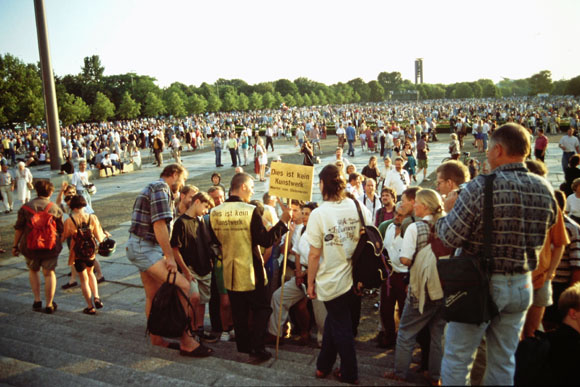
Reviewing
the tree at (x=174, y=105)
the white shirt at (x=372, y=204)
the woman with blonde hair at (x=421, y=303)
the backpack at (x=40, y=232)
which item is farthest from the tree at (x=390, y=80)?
the woman with blonde hair at (x=421, y=303)

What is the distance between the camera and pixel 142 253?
158 inches

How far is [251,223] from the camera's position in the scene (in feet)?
12.6

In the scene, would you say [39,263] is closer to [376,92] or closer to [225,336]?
[225,336]

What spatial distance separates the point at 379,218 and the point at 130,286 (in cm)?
402

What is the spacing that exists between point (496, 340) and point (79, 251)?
480cm

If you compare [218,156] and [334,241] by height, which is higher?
[334,241]

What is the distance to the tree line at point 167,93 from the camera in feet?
121

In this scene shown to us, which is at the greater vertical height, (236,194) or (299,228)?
(236,194)

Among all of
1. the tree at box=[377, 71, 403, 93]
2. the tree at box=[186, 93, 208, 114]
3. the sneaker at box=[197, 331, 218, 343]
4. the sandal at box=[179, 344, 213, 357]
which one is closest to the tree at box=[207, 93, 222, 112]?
the tree at box=[186, 93, 208, 114]

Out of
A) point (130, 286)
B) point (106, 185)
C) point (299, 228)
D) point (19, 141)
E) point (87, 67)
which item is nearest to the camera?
point (299, 228)

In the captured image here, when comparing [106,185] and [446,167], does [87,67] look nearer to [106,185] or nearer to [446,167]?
[106,185]

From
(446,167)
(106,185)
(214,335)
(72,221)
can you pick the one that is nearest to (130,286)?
(72,221)

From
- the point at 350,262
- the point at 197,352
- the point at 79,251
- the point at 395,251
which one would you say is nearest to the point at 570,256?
the point at 395,251

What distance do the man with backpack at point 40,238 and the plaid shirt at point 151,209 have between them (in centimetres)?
198
